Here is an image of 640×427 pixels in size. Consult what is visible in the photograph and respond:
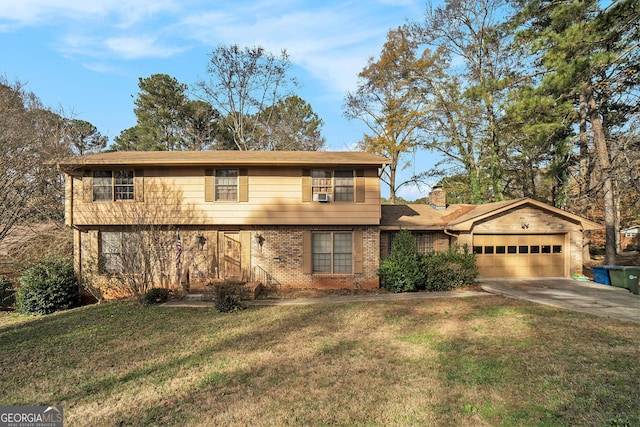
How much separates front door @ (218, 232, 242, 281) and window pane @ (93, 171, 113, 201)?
4.55 meters

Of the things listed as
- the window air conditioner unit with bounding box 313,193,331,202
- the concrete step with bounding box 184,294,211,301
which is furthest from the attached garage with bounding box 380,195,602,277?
the concrete step with bounding box 184,294,211,301

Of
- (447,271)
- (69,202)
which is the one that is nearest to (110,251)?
(69,202)

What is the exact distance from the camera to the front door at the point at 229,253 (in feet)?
40.2

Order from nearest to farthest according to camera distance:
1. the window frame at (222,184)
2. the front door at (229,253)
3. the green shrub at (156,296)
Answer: the green shrub at (156,296)
the window frame at (222,184)
the front door at (229,253)

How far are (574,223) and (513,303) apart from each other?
7.04 meters

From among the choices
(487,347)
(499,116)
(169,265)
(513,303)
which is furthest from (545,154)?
(169,265)

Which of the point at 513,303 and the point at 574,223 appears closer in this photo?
the point at 513,303

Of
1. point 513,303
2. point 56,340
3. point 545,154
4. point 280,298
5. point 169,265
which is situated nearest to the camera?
point 56,340

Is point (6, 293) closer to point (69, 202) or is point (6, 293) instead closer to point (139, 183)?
point (69, 202)

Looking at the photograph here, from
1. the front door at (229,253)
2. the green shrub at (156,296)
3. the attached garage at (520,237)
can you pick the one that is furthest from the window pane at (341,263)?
the green shrub at (156,296)

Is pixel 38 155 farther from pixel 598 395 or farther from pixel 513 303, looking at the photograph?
pixel 513 303

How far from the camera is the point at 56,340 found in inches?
291

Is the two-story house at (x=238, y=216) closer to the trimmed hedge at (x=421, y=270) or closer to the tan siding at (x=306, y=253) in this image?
the tan siding at (x=306, y=253)

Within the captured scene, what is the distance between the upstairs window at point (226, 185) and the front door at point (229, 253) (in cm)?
146
